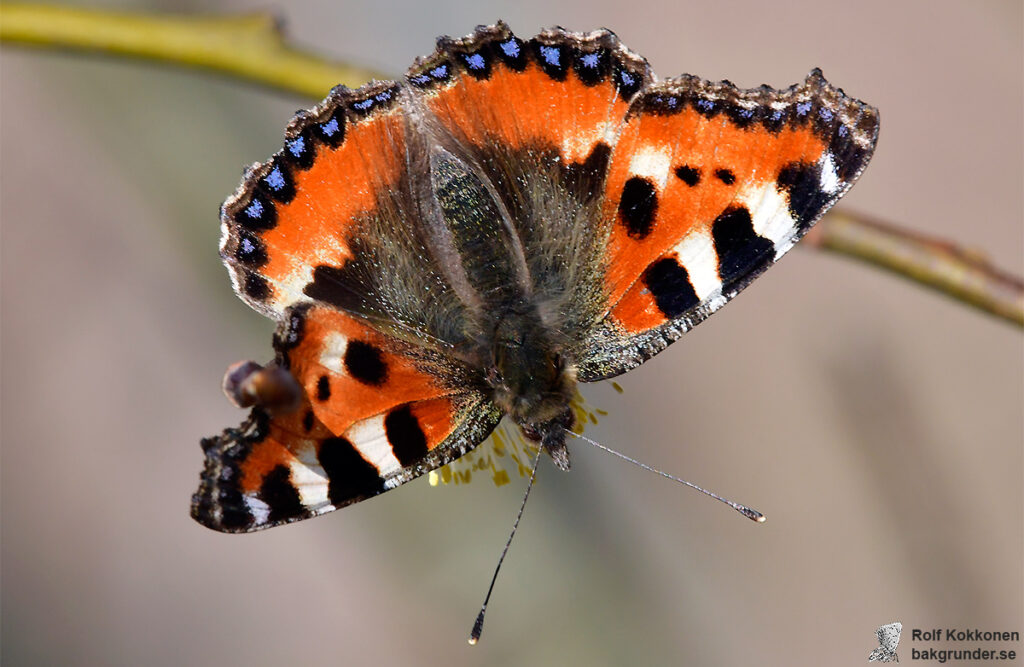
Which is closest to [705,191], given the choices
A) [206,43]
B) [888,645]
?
[206,43]

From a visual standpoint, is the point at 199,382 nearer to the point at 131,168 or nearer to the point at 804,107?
the point at 131,168

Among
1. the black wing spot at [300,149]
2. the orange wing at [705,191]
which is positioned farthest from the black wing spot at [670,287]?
the black wing spot at [300,149]

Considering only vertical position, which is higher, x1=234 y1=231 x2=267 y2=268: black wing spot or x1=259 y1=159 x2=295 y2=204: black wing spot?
x1=259 y1=159 x2=295 y2=204: black wing spot

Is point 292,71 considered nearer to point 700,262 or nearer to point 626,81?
point 626,81

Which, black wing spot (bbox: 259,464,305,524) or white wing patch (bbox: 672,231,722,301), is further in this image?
white wing patch (bbox: 672,231,722,301)

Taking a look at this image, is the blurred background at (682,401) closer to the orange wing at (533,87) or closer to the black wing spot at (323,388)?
the orange wing at (533,87)

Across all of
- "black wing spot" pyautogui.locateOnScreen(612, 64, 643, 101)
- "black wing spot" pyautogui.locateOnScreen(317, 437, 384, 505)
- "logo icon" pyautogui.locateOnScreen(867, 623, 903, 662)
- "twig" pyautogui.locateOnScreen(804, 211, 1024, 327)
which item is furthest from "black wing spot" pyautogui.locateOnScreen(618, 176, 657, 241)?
"logo icon" pyautogui.locateOnScreen(867, 623, 903, 662)

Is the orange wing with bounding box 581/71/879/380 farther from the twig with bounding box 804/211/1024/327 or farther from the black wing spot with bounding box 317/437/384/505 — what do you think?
the black wing spot with bounding box 317/437/384/505
